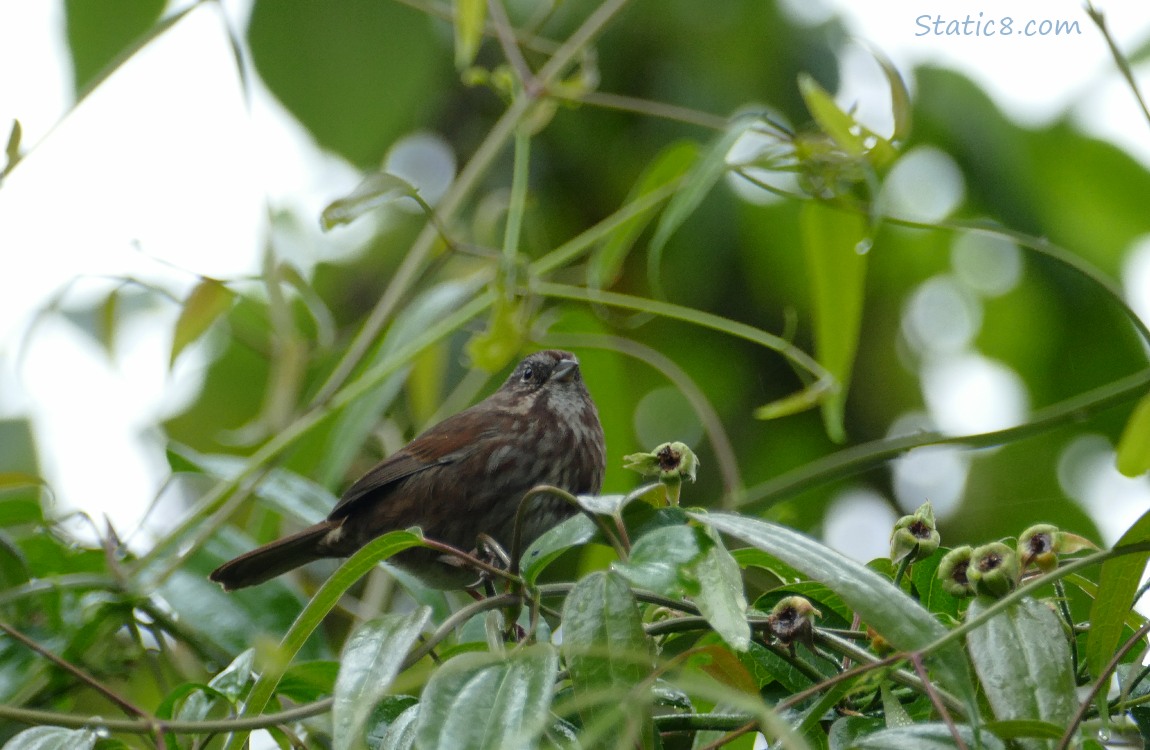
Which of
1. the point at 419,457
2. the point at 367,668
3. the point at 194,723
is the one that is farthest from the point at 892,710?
the point at 419,457

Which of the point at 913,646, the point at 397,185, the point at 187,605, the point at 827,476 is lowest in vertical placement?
the point at 187,605

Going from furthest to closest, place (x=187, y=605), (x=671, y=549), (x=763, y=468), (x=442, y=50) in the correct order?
(x=442, y=50) → (x=763, y=468) → (x=187, y=605) → (x=671, y=549)

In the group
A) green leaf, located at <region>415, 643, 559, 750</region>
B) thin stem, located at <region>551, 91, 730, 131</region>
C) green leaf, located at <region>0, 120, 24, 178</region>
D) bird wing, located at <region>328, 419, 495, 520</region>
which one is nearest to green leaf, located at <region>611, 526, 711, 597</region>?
green leaf, located at <region>415, 643, 559, 750</region>

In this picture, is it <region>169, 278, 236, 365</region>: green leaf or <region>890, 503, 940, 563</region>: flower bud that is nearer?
<region>890, 503, 940, 563</region>: flower bud

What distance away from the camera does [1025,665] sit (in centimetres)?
121

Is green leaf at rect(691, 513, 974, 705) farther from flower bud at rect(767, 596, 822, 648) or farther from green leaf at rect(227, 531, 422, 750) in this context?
green leaf at rect(227, 531, 422, 750)

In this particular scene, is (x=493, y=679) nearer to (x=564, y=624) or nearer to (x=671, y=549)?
(x=564, y=624)

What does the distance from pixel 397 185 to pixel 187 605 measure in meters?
0.90

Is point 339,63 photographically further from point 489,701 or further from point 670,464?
point 489,701

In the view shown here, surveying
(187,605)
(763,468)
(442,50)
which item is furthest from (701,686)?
(442,50)

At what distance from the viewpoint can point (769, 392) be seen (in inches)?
150

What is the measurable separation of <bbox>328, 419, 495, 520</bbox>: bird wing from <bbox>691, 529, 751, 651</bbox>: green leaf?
1.95m

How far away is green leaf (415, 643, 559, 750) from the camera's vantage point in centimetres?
109

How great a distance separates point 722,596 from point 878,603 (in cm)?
14
